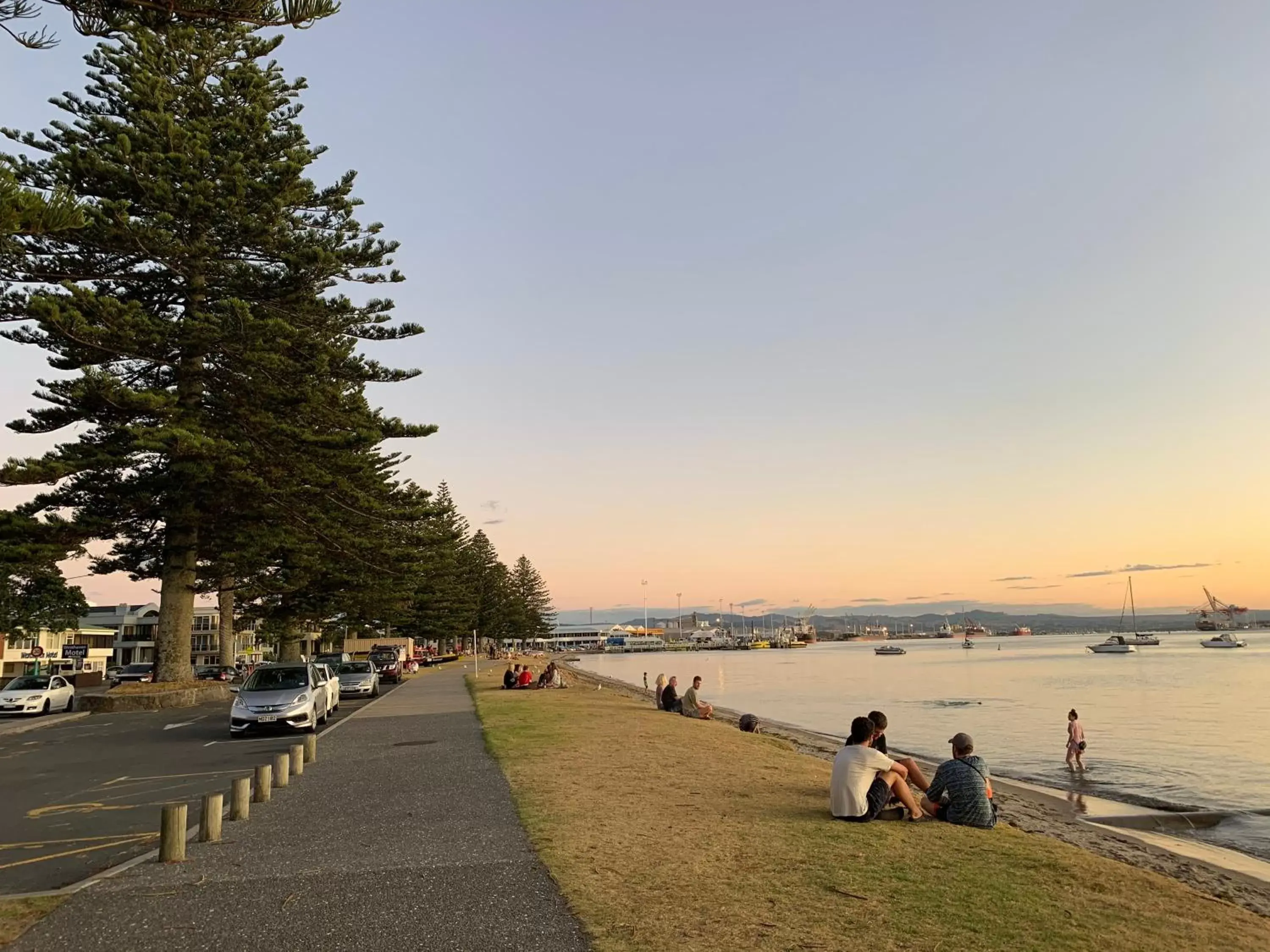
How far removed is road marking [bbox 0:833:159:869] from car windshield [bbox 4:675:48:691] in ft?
69.8

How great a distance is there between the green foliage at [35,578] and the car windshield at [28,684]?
330 cm

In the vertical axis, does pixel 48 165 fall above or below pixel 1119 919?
above

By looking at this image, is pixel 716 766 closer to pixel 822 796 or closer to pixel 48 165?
pixel 822 796

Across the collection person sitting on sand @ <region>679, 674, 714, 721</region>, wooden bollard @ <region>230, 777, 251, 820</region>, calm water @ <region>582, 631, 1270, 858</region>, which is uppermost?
wooden bollard @ <region>230, 777, 251, 820</region>

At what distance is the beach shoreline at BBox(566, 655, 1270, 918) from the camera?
29.9ft

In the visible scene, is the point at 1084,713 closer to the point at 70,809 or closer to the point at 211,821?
the point at 70,809

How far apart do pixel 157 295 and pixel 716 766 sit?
24363 mm

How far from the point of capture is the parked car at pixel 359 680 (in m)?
31.5

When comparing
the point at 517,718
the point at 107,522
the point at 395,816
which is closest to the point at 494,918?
the point at 395,816

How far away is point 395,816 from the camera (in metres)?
9.25

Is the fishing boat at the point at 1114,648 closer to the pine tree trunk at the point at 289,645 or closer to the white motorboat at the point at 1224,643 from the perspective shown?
the white motorboat at the point at 1224,643

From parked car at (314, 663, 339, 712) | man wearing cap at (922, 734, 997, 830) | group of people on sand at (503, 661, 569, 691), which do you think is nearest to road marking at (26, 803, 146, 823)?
man wearing cap at (922, 734, 997, 830)

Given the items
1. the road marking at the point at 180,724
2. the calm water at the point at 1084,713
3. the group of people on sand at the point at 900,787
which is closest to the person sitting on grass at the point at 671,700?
the calm water at the point at 1084,713

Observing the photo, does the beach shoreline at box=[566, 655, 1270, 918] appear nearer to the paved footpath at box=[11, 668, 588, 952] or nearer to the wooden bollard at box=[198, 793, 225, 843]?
the paved footpath at box=[11, 668, 588, 952]
